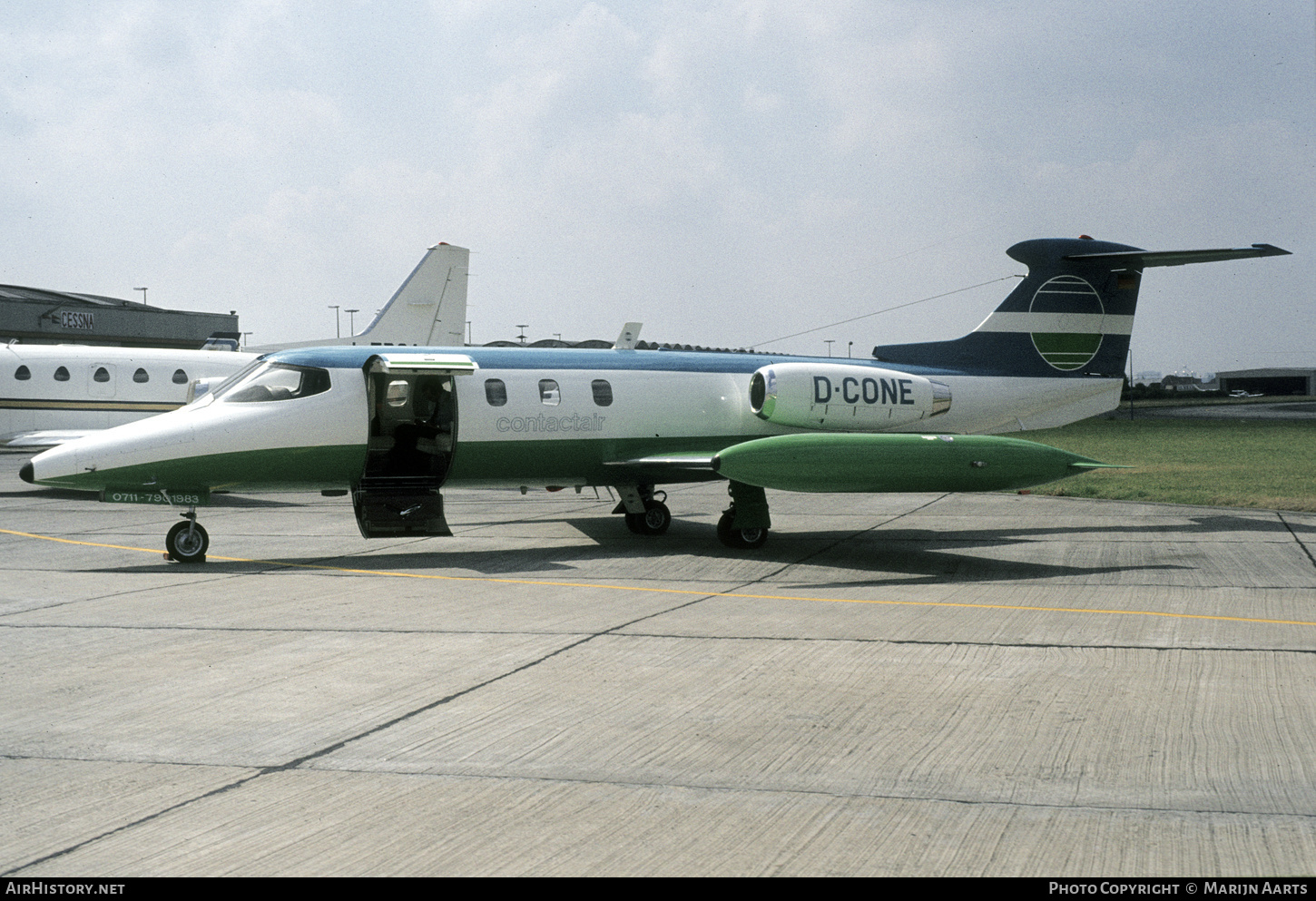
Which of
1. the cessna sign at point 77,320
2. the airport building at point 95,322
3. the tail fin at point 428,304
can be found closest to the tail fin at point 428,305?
the tail fin at point 428,304

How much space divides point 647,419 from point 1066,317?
701 cm

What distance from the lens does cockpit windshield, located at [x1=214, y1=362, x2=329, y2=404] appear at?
1401cm

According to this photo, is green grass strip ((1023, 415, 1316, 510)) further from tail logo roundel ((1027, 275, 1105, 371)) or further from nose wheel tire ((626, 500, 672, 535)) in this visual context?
nose wheel tire ((626, 500, 672, 535))

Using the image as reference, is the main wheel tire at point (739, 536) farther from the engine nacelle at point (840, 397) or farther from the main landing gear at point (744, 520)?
the engine nacelle at point (840, 397)

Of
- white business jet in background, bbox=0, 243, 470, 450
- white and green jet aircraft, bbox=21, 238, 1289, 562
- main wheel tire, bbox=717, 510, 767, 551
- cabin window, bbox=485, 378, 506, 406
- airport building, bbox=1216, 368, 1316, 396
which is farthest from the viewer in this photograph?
airport building, bbox=1216, 368, 1316, 396

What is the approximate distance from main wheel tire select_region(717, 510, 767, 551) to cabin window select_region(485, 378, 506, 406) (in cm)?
321

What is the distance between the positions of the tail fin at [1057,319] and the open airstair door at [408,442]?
6.79 m

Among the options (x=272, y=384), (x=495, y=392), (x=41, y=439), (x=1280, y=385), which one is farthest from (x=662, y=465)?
(x=1280, y=385)

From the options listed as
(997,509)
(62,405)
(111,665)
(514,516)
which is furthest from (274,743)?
(62,405)

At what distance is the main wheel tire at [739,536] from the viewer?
15.4m

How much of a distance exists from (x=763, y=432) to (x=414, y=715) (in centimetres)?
1064

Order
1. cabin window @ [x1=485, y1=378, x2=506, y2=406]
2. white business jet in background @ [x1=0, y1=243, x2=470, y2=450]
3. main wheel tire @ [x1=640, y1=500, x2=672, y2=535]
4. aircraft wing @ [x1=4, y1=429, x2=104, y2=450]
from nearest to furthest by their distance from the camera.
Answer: cabin window @ [x1=485, y1=378, x2=506, y2=406] → main wheel tire @ [x1=640, y1=500, x2=672, y2=535] → aircraft wing @ [x1=4, y1=429, x2=104, y2=450] → white business jet in background @ [x1=0, y1=243, x2=470, y2=450]

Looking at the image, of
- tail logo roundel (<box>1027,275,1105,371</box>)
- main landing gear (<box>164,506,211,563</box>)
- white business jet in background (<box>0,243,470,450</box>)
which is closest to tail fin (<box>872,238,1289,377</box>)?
tail logo roundel (<box>1027,275,1105,371</box>)

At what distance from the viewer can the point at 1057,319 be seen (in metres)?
18.5
